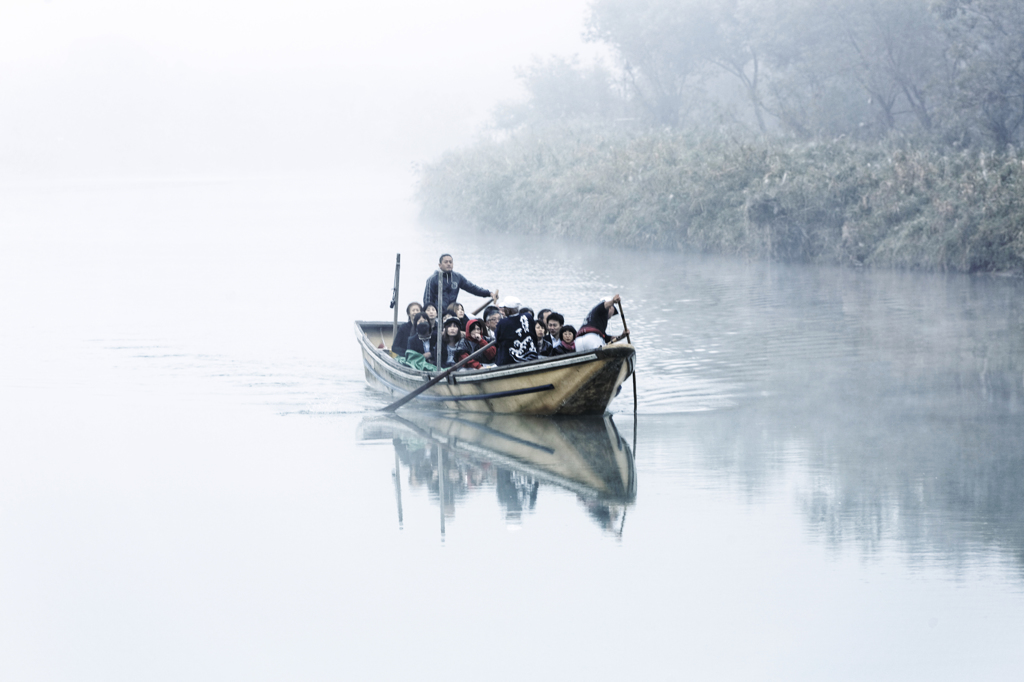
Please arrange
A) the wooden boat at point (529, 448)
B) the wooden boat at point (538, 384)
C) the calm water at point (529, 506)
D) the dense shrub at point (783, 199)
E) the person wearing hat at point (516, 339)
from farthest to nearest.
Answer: the dense shrub at point (783, 199) < the person wearing hat at point (516, 339) < the wooden boat at point (538, 384) < the wooden boat at point (529, 448) < the calm water at point (529, 506)

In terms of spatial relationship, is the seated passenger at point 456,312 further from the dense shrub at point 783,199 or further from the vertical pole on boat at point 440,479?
the dense shrub at point 783,199

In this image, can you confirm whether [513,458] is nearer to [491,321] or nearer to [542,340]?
[542,340]

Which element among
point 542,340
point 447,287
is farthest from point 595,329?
point 447,287

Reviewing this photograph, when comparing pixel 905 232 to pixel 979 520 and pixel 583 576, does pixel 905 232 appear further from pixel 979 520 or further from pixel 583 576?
pixel 583 576

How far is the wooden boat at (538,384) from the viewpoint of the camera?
13367 mm

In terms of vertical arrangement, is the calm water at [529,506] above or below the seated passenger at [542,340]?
below

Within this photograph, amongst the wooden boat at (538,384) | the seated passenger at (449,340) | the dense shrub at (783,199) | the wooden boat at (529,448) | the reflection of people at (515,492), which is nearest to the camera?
the reflection of people at (515,492)

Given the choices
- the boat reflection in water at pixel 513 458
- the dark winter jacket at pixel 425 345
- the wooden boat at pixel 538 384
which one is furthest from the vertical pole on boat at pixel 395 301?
the boat reflection in water at pixel 513 458

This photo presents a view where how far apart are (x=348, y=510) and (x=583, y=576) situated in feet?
9.39

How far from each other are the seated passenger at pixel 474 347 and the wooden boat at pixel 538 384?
503 millimetres

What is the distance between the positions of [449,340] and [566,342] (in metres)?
1.66

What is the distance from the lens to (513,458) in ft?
43.7

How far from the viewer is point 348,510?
11.6m

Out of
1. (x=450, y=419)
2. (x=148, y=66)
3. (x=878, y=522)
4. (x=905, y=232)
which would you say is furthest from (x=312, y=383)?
(x=148, y=66)
